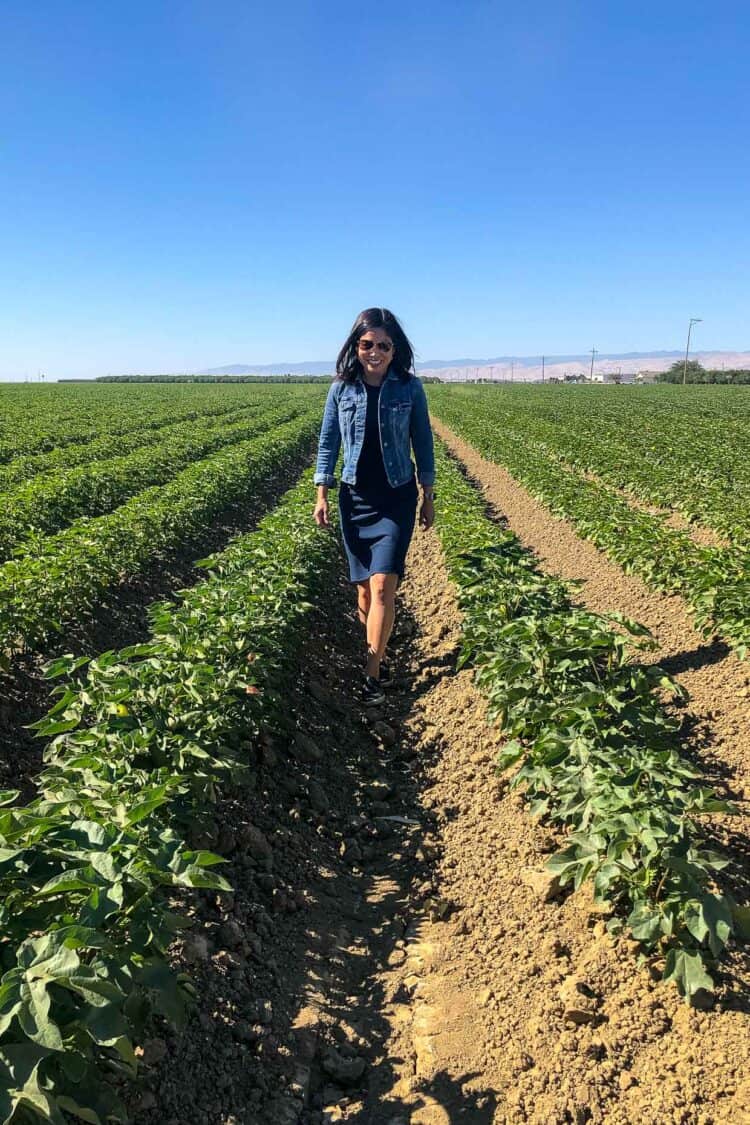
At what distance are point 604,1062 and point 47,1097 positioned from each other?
170 centimetres

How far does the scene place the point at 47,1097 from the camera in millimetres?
1479

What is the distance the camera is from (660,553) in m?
7.66

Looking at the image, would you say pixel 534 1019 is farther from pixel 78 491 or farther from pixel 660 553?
pixel 78 491

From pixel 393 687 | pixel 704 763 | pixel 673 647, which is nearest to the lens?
pixel 704 763

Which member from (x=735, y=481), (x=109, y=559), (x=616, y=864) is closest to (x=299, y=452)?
(x=735, y=481)

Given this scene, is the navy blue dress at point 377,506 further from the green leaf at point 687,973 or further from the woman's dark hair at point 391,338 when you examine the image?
the green leaf at point 687,973

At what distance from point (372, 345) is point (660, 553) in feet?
14.8

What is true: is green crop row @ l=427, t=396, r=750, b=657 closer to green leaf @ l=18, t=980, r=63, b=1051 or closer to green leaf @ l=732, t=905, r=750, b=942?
green leaf @ l=732, t=905, r=750, b=942

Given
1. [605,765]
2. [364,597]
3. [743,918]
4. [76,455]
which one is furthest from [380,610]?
[76,455]

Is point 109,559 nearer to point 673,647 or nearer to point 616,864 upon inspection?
point 673,647

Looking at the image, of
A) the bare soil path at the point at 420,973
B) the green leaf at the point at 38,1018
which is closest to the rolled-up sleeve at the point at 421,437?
the bare soil path at the point at 420,973

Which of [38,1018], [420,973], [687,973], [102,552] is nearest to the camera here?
[38,1018]

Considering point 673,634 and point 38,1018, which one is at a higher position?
point 38,1018

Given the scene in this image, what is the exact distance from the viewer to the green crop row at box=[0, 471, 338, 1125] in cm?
158
